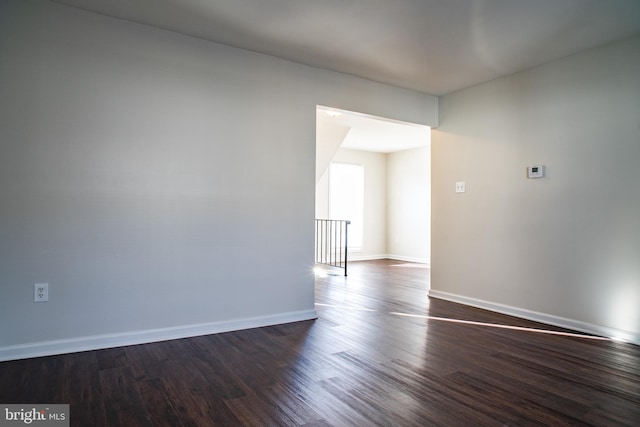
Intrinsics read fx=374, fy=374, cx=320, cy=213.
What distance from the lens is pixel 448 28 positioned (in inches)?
105

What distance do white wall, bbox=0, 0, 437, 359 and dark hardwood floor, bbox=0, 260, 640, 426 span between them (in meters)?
0.27

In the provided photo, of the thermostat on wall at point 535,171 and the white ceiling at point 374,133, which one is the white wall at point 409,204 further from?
the thermostat on wall at point 535,171

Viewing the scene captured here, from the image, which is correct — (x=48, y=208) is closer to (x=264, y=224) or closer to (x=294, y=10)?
(x=264, y=224)

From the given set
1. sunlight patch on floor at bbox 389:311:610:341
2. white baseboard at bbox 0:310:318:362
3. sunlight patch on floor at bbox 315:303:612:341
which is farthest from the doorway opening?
white baseboard at bbox 0:310:318:362

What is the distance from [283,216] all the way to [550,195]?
235 cm

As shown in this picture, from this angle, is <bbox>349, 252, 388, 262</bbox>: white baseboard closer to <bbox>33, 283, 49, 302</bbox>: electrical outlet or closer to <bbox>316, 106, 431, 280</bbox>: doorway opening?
<bbox>316, 106, 431, 280</bbox>: doorway opening

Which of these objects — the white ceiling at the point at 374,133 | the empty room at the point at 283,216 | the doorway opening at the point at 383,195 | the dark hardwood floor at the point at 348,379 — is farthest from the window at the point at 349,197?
the dark hardwood floor at the point at 348,379

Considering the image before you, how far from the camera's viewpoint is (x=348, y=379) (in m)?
2.08

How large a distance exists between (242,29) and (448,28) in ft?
4.87

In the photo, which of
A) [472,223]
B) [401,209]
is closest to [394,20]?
→ [472,223]

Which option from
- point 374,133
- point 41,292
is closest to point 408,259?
point 374,133

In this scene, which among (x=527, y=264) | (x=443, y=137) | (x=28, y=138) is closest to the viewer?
(x=28, y=138)

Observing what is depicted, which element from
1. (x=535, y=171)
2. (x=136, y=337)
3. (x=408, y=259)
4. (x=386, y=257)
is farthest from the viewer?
(x=386, y=257)

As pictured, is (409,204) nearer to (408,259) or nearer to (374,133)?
(408,259)
